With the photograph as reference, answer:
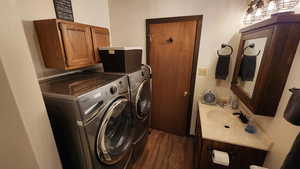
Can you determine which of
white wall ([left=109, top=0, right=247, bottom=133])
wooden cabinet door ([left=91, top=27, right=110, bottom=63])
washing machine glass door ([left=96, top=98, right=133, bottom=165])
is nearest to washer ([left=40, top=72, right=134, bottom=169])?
washing machine glass door ([left=96, top=98, right=133, bottom=165])

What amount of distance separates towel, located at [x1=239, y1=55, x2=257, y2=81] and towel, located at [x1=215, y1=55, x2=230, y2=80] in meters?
0.25

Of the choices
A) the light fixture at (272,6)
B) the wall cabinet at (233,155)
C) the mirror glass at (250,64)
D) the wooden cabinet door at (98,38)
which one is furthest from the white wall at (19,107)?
the light fixture at (272,6)

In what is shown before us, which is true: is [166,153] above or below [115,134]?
below

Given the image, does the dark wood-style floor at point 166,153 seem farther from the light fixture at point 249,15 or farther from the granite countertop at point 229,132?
the light fixture at point 249,15

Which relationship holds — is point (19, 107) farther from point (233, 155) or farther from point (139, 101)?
point (233, 155)

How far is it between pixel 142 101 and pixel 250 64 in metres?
1.30

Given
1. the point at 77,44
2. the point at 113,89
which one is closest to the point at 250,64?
the point at 113,89

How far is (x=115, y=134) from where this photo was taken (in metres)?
1.24

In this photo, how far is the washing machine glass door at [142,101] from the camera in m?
1.55

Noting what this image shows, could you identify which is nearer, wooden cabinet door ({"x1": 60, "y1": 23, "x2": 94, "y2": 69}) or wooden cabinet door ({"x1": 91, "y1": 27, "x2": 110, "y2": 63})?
wooden cabinet door ({"x1": 60, "y1": 23, "x2": 94, "y2": 69})

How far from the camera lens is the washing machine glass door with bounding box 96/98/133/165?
3.18 ft

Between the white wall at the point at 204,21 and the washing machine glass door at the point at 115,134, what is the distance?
4.15ft

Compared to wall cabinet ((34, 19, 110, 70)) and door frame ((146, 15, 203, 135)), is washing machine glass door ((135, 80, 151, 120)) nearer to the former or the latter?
door frame ((146, 15, 203, 135))

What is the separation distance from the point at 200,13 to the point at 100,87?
5.50 feet
